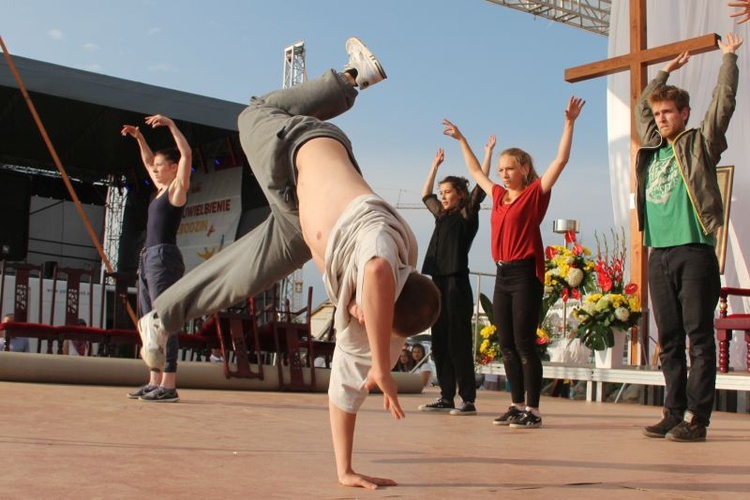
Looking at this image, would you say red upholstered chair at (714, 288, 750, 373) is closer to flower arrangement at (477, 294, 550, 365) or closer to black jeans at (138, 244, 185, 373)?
flower arrangement at (477, 294, 550, 365)

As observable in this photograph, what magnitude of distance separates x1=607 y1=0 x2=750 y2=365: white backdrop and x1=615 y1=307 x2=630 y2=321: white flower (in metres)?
2.11

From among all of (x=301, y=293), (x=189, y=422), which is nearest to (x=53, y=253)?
(x=189, y=422)

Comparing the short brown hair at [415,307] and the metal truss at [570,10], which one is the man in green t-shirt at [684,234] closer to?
the short brown hair at [415,307]

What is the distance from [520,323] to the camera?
12.8 feet

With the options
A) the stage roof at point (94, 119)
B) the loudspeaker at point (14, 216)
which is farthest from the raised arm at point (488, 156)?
the loudspeaker at point (14, 216)

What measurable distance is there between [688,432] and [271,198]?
1997mm

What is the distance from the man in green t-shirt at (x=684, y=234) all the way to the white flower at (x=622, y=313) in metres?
2.95

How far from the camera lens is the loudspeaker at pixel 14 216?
14453mm

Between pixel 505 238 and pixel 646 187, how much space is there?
69 cm

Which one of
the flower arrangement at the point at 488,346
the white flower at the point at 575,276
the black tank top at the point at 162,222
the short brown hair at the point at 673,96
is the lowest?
the flower arrangement at the point at 488,346

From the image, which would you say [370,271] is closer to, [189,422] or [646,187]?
[189,422]

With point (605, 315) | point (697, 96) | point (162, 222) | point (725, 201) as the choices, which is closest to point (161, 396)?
point (162, 222)

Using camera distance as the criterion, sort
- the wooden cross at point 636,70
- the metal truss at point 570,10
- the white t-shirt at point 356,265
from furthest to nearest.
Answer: the metal truss at point 570,10 → the wooden cross at point 636,70 → the white t-shirt at point 356,265

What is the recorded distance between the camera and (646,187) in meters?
3.66
